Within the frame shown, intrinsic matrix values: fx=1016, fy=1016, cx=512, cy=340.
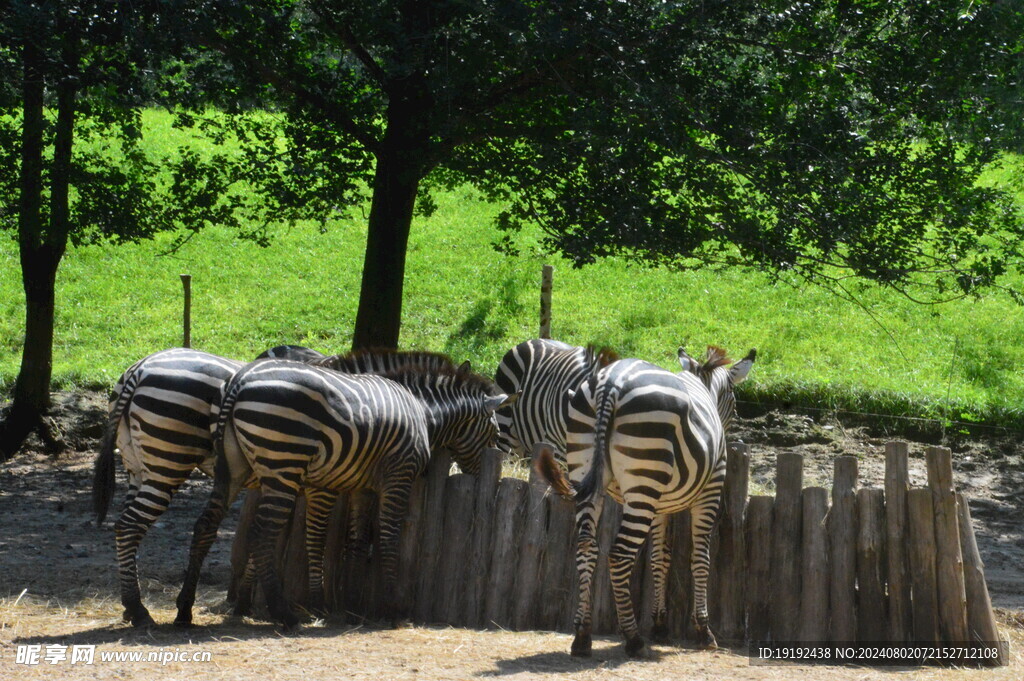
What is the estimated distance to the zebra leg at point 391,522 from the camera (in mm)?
6582

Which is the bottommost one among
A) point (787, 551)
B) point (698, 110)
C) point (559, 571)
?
point (559, 571)

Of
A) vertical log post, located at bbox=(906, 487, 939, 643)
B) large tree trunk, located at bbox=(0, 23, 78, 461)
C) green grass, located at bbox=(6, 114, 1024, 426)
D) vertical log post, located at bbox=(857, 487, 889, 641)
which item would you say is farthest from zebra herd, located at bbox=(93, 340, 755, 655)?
green grass, located at bbox=(6, 114, 1024, 426)

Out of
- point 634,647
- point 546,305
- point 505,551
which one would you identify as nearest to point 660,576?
point 634,647

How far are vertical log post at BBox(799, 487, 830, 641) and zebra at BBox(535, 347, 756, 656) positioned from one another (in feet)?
1.82

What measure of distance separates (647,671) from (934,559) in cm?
188

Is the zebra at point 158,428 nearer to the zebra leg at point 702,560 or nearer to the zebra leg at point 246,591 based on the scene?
the zebra leg at point 246,591

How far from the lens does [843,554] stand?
6.08 meters

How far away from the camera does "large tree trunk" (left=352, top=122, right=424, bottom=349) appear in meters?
10.6

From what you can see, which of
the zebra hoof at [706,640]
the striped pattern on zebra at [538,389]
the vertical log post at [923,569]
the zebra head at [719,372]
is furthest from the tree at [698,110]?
the zebra hoof at [706,640]

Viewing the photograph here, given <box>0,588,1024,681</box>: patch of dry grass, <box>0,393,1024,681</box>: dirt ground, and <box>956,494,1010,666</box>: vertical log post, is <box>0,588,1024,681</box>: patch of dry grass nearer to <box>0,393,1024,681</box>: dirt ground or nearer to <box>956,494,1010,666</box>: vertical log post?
<box>0,393,1024,681</box>: dirt ground

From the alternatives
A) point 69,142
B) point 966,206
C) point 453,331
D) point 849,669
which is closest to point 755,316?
point 453,331

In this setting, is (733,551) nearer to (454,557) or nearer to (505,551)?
(505,551)

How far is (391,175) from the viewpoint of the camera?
10.5 metres

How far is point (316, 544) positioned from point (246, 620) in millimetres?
643
